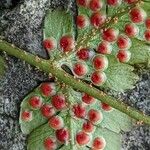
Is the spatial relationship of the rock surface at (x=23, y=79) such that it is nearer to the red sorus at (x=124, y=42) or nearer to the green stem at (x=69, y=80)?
the green stem at (x=69, y=80)

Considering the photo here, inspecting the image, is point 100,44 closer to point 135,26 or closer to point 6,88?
point 135,26

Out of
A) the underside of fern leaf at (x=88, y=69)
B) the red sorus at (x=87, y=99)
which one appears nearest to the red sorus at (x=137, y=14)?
the underside of fern leaf at (x=88, y=69)

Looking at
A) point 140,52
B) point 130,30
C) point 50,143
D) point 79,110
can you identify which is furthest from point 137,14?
point 50,143

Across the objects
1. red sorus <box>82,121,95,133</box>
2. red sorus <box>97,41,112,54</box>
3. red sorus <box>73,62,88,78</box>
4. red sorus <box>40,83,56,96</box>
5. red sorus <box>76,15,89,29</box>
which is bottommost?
red sorus <box>82,121,95,133</box>

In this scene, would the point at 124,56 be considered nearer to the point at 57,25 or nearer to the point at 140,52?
the point at 140,52

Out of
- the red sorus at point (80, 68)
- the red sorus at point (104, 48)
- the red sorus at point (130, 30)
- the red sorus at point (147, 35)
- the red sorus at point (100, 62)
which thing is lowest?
the red sorus at point (80, 68)

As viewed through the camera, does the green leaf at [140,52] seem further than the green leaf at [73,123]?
No

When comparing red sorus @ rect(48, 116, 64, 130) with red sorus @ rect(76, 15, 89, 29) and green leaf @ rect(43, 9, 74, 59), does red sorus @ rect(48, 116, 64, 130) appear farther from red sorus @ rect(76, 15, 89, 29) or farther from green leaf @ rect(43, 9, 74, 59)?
red sorus @ rect(76, 15, 89, 29)

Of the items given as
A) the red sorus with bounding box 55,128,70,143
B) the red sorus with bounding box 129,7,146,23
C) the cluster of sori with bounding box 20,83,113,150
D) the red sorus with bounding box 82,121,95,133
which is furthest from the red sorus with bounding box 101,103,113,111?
the red sorus with bounding box 129,7,146,23
